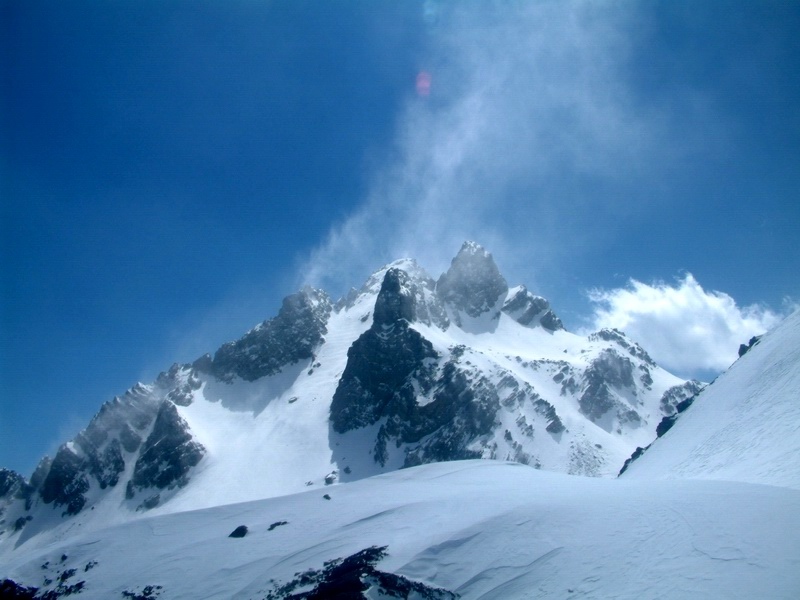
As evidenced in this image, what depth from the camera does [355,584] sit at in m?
23.4

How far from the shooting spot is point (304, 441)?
129m

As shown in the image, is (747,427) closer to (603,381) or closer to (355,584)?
(355,584)

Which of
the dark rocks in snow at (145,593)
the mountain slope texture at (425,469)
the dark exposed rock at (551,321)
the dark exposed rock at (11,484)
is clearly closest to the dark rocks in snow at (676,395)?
the mountain slope texture at (425,469)

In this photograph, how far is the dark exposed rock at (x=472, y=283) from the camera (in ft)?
614

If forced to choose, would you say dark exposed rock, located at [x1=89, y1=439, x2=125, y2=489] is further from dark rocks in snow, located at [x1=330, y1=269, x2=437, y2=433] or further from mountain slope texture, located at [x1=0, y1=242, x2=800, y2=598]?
dark rocks in snow, located at [x1=330, y1=269, x2=437, y2=433]

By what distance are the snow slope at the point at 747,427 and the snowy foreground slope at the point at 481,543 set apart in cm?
371

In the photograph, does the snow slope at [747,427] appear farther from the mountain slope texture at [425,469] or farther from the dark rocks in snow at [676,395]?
the dark rocks in snow at [676,395]

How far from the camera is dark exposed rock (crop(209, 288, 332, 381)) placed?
6417 inches

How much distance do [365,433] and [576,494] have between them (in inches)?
4021

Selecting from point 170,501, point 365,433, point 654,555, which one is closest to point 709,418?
point 654,555

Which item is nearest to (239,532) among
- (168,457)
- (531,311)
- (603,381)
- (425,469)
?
(425,469)

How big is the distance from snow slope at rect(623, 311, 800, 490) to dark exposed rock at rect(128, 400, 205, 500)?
356 feet

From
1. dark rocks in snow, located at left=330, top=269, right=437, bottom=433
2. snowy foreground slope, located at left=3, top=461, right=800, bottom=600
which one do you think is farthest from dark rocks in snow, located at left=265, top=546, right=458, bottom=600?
dark rocks in snow, located at left=330, top=269, right=437, bottom=433

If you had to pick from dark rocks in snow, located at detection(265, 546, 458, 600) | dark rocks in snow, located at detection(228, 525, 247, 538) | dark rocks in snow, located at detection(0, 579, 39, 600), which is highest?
dark rocks in snow, located at detection(0, 579, 39, 600)
